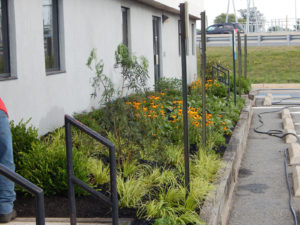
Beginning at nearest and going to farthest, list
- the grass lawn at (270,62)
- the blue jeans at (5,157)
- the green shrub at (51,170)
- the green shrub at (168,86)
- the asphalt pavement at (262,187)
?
1. the blue jeans at (5,157)
2. the green shrub at (51,170)
3. the asphalt pavement at (262,187)
4. the green shrub at (168,86)
5. the grass lawn at (270,62)

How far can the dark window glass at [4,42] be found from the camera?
25.4ft

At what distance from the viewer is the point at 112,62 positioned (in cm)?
1259

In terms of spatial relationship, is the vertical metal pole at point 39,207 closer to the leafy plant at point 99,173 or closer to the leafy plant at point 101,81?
the leafy plant at point 99,173

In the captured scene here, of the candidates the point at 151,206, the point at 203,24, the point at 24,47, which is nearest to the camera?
the point at 151,206

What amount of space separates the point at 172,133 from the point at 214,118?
70.7 inches

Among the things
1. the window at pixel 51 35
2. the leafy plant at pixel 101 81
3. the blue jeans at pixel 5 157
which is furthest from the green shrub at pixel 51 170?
the window at pixel 51 35

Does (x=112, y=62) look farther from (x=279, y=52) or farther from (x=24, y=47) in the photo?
(x=279, y=52)

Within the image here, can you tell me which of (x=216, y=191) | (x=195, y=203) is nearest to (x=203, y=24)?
(x=216, y=191)

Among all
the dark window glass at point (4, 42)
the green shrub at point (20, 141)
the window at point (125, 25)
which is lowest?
the green shrub at point (20, 141)

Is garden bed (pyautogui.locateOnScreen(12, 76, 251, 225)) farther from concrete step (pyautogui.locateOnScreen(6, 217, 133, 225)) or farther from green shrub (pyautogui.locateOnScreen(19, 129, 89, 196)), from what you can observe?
concrete step (pyautogui.locateOnScreen(6, 217, 133, 225))

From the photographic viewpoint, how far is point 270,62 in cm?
3441

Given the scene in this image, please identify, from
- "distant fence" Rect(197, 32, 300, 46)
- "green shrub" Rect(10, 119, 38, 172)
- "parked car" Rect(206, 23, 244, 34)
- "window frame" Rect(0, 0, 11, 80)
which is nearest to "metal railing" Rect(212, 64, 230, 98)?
"window frame" Rect(0, 0, 11, 80)

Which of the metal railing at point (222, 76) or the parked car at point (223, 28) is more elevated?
the parked car at point (223, 28)

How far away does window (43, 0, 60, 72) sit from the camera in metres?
9.21
